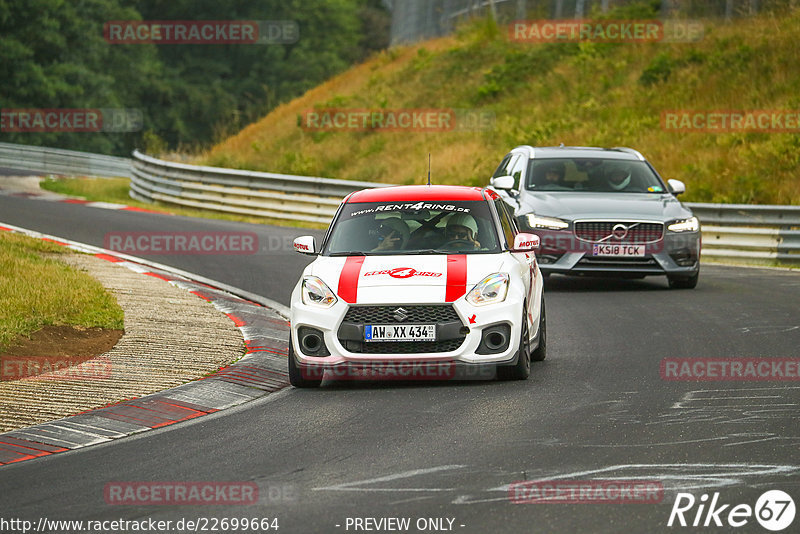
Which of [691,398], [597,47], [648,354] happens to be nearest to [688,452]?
A: [691,398]

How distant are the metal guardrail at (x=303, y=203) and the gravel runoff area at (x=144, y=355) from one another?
10115mm

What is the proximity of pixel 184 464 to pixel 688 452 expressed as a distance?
2943 millimetres

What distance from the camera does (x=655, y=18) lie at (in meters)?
35.8

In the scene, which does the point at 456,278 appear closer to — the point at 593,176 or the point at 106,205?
the point at 593,176

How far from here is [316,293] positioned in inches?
387

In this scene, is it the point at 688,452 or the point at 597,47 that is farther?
the point at 597,47

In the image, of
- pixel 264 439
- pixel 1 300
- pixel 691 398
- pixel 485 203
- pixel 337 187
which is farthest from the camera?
pixel 337 187

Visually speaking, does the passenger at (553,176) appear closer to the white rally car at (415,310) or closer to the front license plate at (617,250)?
the front license plate at (617,250)

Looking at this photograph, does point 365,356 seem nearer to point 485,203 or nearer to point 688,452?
point 485,203

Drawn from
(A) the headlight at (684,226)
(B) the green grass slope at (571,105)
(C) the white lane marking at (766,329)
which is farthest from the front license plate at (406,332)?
(B) the green grass slope at (571,105)

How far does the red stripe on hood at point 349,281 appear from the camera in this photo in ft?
31.5

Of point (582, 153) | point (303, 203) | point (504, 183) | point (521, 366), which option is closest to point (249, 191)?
point (303, 203)

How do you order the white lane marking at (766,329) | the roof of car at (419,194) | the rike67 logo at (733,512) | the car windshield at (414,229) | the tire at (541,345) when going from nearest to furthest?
the rike67 logo at (733,512) → the car windshield at (414,229) → the tire at (541,345) → the roof of car at (419,194) → the white lane marking at (766,329)

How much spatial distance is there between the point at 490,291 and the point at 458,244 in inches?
35.8
